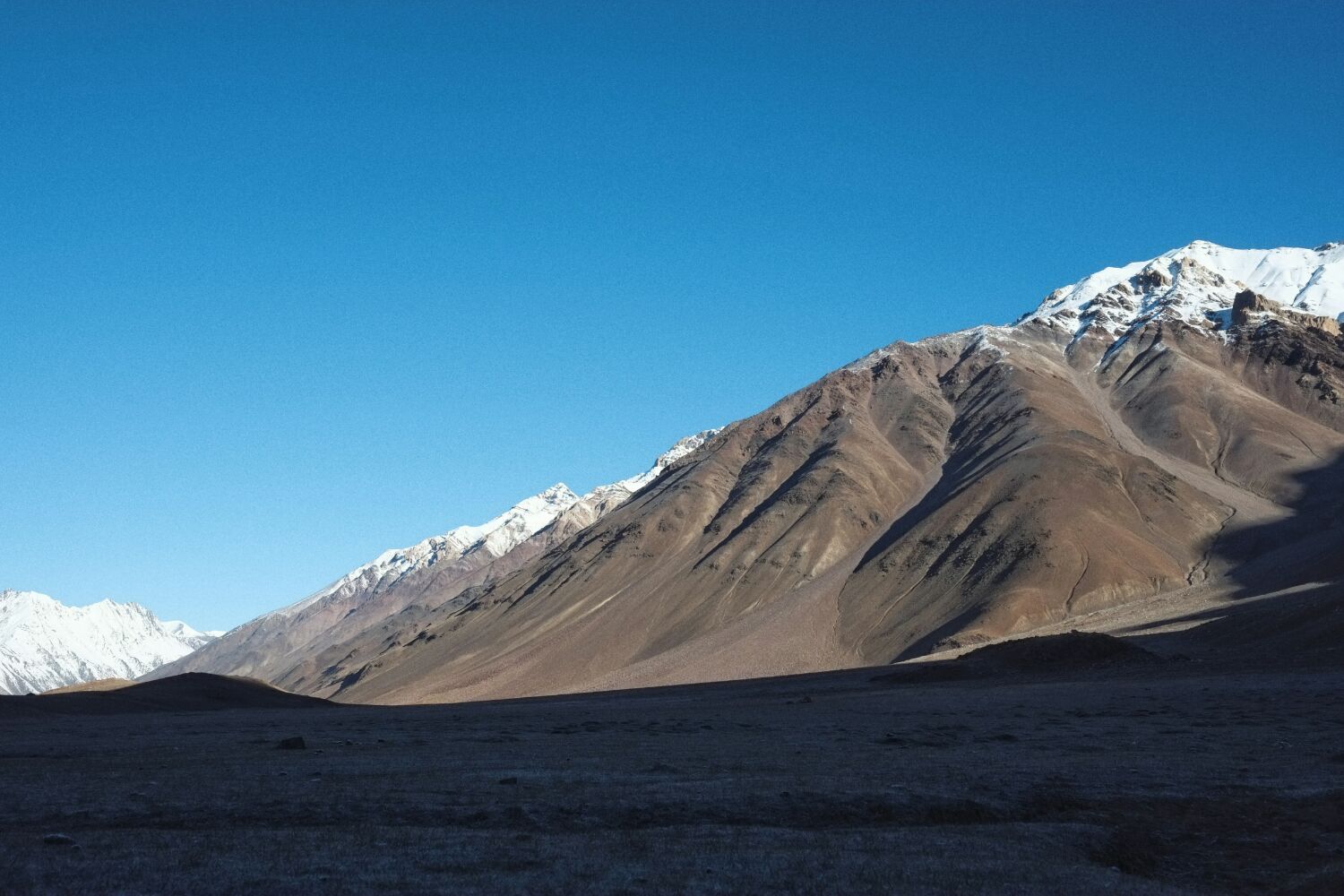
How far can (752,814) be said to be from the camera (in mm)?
21234

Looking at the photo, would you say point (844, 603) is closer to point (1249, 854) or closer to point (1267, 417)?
point (1267, 417)

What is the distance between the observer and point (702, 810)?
70.6ft

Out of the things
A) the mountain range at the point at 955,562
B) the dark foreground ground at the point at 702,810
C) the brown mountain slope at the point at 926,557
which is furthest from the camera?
the brown mountain slope at the point at 926,557

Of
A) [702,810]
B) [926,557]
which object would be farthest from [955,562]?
[702,810]

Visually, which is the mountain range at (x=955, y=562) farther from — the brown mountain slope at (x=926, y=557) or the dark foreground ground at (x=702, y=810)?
the dark foreground ground at (x=702, y=810)

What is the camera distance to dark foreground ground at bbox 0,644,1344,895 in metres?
15.9

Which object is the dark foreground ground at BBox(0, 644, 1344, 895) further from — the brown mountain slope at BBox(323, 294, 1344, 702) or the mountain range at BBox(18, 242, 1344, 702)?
the brown mountain slope at BBox(323, 294, 1344, 702)

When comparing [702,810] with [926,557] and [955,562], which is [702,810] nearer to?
[955,562]

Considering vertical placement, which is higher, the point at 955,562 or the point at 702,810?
the point at 702,810

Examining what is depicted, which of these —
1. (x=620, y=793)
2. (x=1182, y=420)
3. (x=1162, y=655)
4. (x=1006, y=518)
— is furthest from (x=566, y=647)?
(x=620, y=793)

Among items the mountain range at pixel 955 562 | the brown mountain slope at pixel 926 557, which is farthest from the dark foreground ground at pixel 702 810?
the brown mountain slope at pixel 926 557

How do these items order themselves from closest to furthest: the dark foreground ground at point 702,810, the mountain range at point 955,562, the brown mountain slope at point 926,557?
the dark foreground ground at point 702,810 → the mountain range at point 955,562 → the brown mountain slope at point 926,557

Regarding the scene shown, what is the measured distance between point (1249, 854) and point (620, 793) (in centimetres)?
1134

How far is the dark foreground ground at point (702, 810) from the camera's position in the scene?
15.9m
